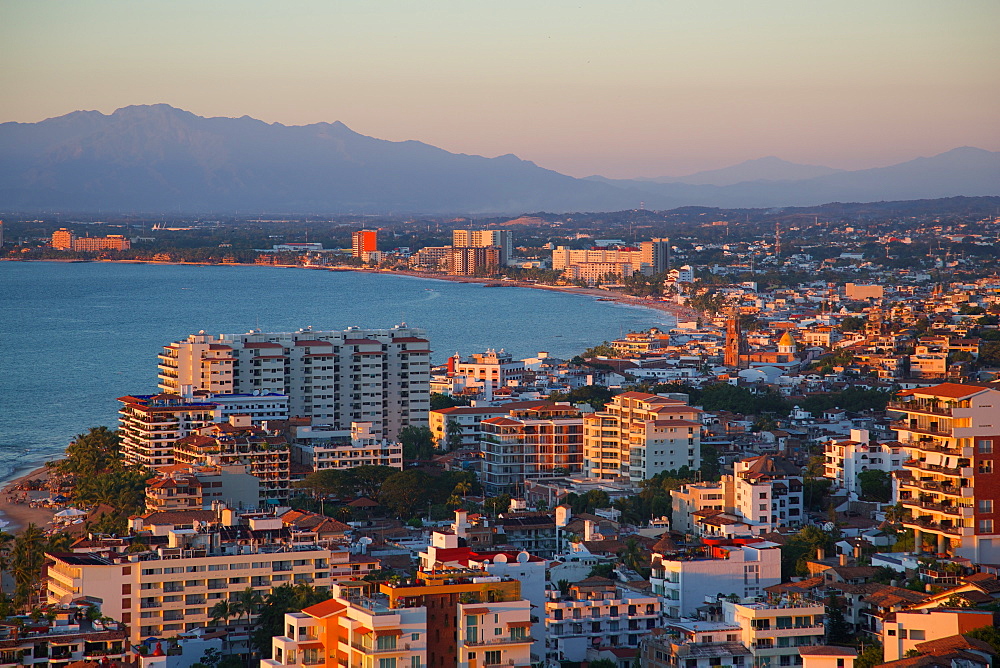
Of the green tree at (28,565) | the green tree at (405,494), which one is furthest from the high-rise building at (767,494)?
the green tree at (28,565)

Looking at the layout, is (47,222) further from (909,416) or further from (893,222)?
(909,416)

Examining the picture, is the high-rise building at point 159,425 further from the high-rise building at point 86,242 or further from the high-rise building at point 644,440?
the high-rise building at point 86,242

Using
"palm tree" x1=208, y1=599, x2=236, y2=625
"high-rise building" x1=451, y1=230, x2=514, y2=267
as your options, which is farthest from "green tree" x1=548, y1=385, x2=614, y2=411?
"high-rise building" x1=451, y1=230, x2=514, y2=267

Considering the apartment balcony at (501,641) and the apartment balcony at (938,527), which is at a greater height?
the apartment balcony at (501,641)

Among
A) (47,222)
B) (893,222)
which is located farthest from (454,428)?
(47,222)

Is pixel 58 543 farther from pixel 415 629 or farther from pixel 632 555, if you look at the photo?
pixel 415 629

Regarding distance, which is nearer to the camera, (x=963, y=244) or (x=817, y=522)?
(x=817, y=522)

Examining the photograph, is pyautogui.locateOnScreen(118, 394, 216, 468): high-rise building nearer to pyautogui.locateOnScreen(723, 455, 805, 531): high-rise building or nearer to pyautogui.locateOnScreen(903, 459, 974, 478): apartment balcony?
pyautogui.locateOnScreen(723, 455, 805, 531): high-rise building
